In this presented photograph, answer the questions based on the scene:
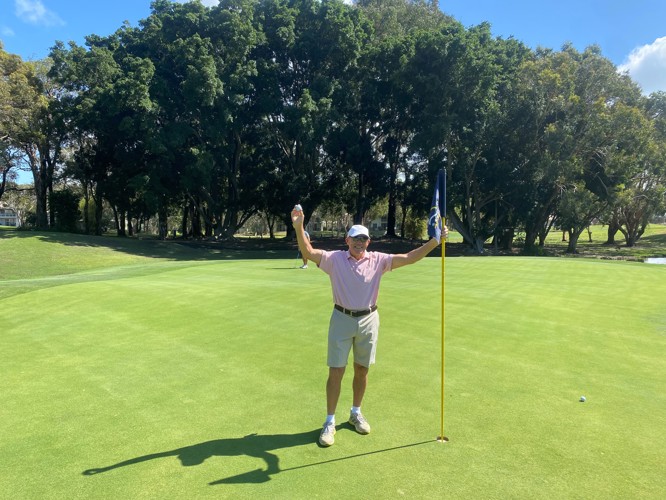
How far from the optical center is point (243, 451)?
471 centimetres

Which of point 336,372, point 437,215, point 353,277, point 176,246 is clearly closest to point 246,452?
point 336,372

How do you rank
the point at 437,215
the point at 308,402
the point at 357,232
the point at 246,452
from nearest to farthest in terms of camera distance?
1. the point at 246,452
2. the point at 357,232
3. the point at 437,215
4. the point at 308,402

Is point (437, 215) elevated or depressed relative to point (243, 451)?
elevated

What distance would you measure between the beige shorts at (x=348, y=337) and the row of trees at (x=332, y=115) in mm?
35261

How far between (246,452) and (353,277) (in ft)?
6.95

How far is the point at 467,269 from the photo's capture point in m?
22.0

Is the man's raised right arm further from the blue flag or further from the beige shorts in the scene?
the blue flag

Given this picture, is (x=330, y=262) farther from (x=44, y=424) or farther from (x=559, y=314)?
(x=559, y=314)

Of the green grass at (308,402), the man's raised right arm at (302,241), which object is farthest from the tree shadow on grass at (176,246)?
the man's raised right arm at (302,241)

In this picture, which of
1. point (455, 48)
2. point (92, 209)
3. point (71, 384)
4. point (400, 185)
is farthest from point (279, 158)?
point (71, 384)

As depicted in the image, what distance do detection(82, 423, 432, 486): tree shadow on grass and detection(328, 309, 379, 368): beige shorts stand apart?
0.88m

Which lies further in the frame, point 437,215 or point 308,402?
point 308,402

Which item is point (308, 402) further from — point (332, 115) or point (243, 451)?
point (332, 115)

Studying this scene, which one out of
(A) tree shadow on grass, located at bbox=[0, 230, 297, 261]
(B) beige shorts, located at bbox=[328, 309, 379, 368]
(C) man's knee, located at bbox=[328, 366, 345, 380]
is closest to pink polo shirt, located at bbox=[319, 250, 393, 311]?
(B) beige shorts, located at bbox=[328, 309, 379, 368]
